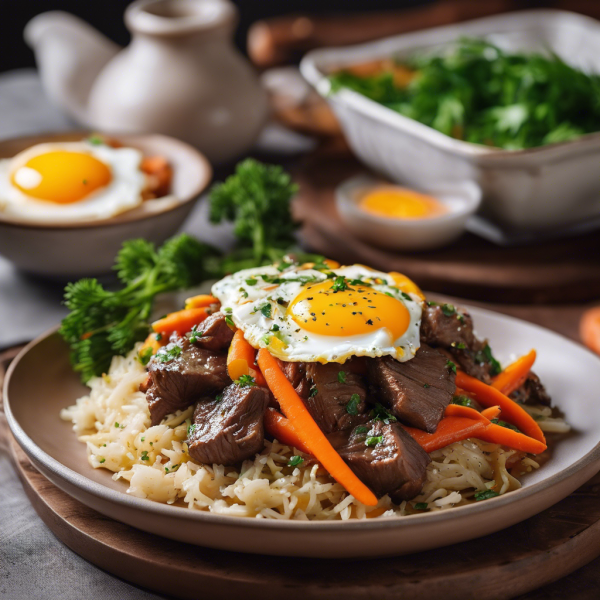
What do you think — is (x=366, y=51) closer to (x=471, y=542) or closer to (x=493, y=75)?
(x=493, y=75)

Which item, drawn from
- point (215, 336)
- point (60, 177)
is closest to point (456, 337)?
point (215, 336)

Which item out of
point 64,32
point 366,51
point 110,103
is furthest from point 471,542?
point 64,32

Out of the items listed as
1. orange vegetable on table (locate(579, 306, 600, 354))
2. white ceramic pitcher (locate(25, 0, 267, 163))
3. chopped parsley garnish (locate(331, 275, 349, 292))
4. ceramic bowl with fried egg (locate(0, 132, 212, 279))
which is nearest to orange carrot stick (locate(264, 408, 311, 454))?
chopped parsley garnish (locate(331, 275, 349, 292))

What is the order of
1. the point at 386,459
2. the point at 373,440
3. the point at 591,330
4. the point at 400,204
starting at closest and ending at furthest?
the point at 386,459, the point at 373,440, the point at 591,330, the point at 400,204

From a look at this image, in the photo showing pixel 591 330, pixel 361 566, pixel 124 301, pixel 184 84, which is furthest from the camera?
pixel 184 84

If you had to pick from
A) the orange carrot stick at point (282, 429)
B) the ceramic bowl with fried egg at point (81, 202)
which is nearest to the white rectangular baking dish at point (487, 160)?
the ceramic bowl with fried egg at point (81, 202)

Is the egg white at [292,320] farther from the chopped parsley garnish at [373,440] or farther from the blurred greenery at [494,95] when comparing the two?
the blurred greenery at [494,95]

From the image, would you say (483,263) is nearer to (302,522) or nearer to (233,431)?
(233,431)
